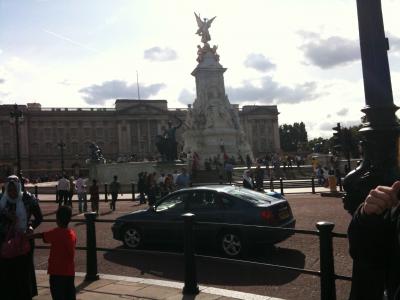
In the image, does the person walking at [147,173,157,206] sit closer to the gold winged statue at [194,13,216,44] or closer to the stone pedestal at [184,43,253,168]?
the stone pedestal at [184,43,253,168]

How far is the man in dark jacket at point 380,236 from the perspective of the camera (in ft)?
8.18

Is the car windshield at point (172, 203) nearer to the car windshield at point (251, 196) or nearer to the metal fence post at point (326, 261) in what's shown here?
the car windshield at point (251, 196)

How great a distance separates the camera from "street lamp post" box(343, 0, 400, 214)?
508 centimetres

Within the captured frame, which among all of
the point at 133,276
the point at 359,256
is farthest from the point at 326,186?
the point at 359,256

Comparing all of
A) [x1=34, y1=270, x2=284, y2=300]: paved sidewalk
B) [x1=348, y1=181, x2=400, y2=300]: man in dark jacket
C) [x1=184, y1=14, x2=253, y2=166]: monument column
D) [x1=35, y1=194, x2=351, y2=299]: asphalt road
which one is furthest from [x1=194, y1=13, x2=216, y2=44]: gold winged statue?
[x1=348, y1=181, x2=400, y2=300]: man in dark jacket

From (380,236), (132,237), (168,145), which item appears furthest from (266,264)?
(168,145)

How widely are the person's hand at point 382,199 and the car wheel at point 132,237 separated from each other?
9.09 m

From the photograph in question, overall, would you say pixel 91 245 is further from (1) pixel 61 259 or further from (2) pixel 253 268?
(2) pixel 253 268

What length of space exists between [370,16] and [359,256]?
339 cm

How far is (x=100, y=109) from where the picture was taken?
423 ft

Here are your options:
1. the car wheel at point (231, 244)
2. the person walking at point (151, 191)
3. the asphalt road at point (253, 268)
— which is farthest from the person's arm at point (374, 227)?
the person walking at point (151, 191)

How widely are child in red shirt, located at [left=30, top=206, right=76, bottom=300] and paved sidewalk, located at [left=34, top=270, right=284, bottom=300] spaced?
52.2 inches

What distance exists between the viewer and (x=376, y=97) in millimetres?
5281

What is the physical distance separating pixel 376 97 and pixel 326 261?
1.87 m
